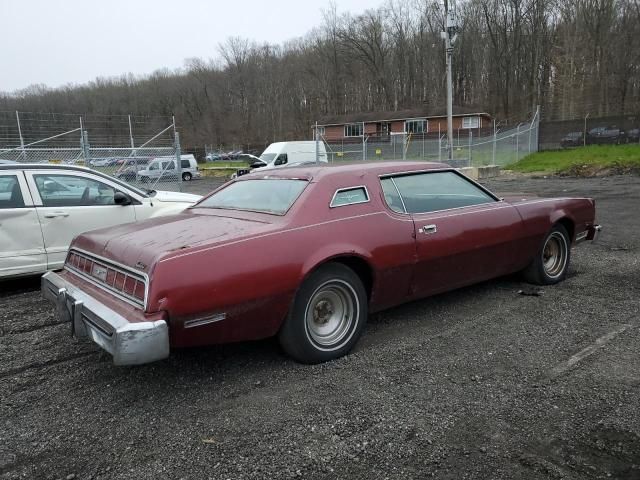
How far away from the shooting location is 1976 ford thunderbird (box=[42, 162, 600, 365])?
2.89 m

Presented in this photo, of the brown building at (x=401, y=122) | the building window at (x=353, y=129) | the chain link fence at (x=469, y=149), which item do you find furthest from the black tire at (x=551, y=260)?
the building window at (x=353, y=129)

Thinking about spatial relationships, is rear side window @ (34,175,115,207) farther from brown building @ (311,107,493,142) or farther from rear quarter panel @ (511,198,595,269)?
brown building @ (311,107,493,142)

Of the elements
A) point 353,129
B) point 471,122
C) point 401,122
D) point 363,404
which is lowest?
point 363,404

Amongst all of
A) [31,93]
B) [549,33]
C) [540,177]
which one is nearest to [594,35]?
[549,33]

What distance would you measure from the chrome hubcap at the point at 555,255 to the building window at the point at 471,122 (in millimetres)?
47511

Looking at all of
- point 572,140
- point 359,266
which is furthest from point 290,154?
point 359,266

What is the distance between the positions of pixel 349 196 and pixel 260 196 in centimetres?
78

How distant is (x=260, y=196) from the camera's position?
4113 mm

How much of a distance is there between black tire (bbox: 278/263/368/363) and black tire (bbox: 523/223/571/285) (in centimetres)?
236

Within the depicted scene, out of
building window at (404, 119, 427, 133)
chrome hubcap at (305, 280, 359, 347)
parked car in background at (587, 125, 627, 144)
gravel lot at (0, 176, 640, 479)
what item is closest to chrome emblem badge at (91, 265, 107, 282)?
gravel lot at (0, 176, 640, 479)

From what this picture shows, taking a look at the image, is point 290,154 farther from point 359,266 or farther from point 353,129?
point 353,129

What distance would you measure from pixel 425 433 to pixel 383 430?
0.72ft

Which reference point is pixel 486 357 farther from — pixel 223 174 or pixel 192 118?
pixel 192 118

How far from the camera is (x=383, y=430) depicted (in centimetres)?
266
